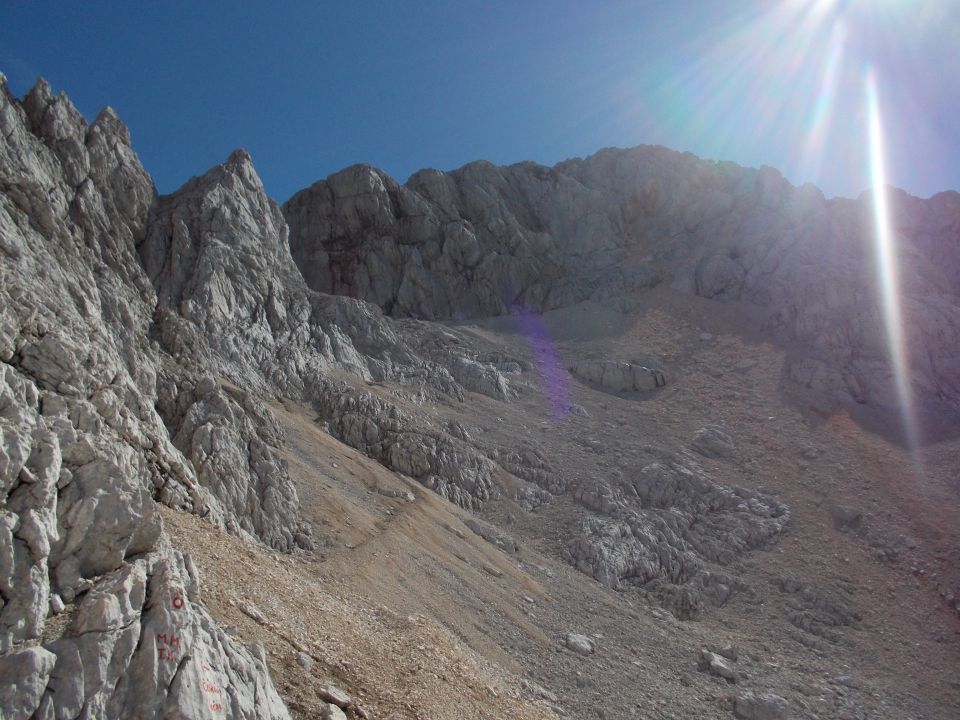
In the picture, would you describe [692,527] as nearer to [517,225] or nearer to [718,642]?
[718,642]

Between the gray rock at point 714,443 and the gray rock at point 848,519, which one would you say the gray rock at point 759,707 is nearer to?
the gray rock at point 848,519

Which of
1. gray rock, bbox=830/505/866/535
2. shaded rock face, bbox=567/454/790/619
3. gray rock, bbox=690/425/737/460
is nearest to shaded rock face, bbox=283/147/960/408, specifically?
gray rock, bbox=690/425/737/460

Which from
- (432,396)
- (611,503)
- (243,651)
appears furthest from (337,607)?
(432,396)

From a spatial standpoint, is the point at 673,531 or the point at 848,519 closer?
the point at 673,531

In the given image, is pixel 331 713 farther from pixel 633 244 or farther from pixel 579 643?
pixel 633 244

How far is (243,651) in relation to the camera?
10.7 m

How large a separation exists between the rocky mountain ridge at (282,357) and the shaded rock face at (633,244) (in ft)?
1.28

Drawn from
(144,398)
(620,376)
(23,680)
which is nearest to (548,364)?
(620,376)

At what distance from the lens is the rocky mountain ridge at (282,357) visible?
9.90 meters

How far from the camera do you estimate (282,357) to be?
4659 centimetres

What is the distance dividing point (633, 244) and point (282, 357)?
210 ft

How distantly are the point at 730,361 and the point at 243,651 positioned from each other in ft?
206

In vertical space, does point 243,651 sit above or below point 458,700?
above

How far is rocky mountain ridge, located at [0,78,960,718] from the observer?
990cm
